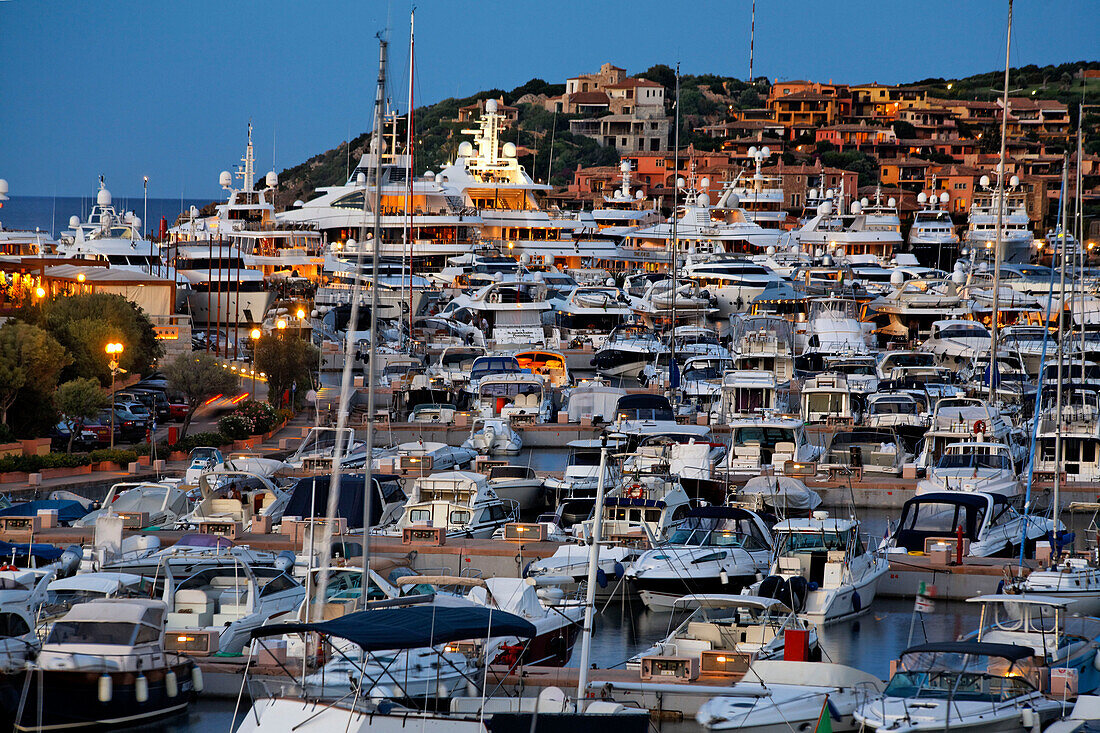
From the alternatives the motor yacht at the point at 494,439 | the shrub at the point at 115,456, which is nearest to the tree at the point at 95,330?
the shrub at the point at 115,456

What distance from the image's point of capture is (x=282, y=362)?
3575 centimetres

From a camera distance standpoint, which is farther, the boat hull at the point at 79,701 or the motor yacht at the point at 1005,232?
the motor yacht at the point at 1005,232

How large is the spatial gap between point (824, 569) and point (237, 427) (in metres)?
14.4

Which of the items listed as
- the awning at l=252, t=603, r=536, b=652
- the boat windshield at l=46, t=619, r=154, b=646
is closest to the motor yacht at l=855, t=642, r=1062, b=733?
Answer: the awning at l=252, t=603, r=536, b=652

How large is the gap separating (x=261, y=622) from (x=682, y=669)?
459cm

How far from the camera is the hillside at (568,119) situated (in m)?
118

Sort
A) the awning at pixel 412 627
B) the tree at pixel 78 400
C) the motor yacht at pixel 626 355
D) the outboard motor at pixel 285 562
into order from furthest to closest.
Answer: the motor yacht at pixel 626 355
the tree at pixel 78 400
the outboard motor at pixel 285 562
the awning at pixel 412 627

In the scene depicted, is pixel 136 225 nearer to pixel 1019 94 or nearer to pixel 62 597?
pixel 62 597

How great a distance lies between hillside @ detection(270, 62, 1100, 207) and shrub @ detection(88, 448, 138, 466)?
7931 centimetres

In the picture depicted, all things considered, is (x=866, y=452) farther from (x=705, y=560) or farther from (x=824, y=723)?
(x=824, y=723)

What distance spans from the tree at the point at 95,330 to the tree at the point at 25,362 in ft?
6.45

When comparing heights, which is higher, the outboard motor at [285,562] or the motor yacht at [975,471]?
the motor yacht at [975,471]

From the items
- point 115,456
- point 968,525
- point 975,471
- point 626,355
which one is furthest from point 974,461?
point 626,355

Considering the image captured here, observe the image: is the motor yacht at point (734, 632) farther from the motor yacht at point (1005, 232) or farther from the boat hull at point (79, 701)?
the motor yacht at point (1005, 232)
